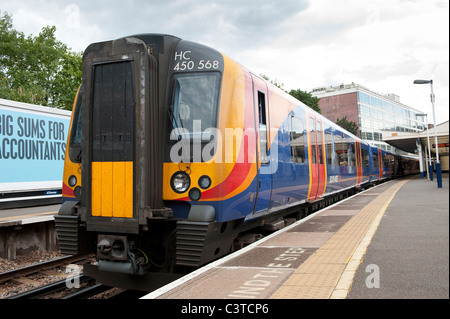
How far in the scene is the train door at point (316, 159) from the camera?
8.89 metres

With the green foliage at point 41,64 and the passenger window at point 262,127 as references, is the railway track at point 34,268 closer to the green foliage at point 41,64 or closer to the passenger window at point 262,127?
the passenger window at point 262,127

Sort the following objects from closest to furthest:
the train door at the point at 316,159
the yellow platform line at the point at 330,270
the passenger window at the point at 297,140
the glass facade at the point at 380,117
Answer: the yellow platform line at the point at 330,270, the passenger window at the point at 297,140, the train door at the point at 316,159, the glass facade at the point at 380,117

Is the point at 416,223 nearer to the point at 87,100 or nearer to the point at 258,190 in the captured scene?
the point at 258,190

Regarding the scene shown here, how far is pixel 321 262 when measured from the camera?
15.6 feet

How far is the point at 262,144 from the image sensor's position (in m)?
5.77

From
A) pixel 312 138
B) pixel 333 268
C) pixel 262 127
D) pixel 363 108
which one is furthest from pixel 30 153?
pixel 363 108

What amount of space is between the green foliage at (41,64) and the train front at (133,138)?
88.6 feet

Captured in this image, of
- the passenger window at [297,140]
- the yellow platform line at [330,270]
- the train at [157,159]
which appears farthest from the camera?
the passenger window at [297,140]

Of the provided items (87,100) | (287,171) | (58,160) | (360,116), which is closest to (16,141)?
(58,160)

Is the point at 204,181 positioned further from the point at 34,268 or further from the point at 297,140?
the point at 34,268

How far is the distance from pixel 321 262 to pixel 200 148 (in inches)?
80.4

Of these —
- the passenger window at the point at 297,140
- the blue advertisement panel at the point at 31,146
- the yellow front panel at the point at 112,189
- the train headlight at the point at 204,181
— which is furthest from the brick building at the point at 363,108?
the yellow front panel at the point at 112,189

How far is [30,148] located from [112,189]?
7768mm

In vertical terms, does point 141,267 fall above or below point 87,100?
below
